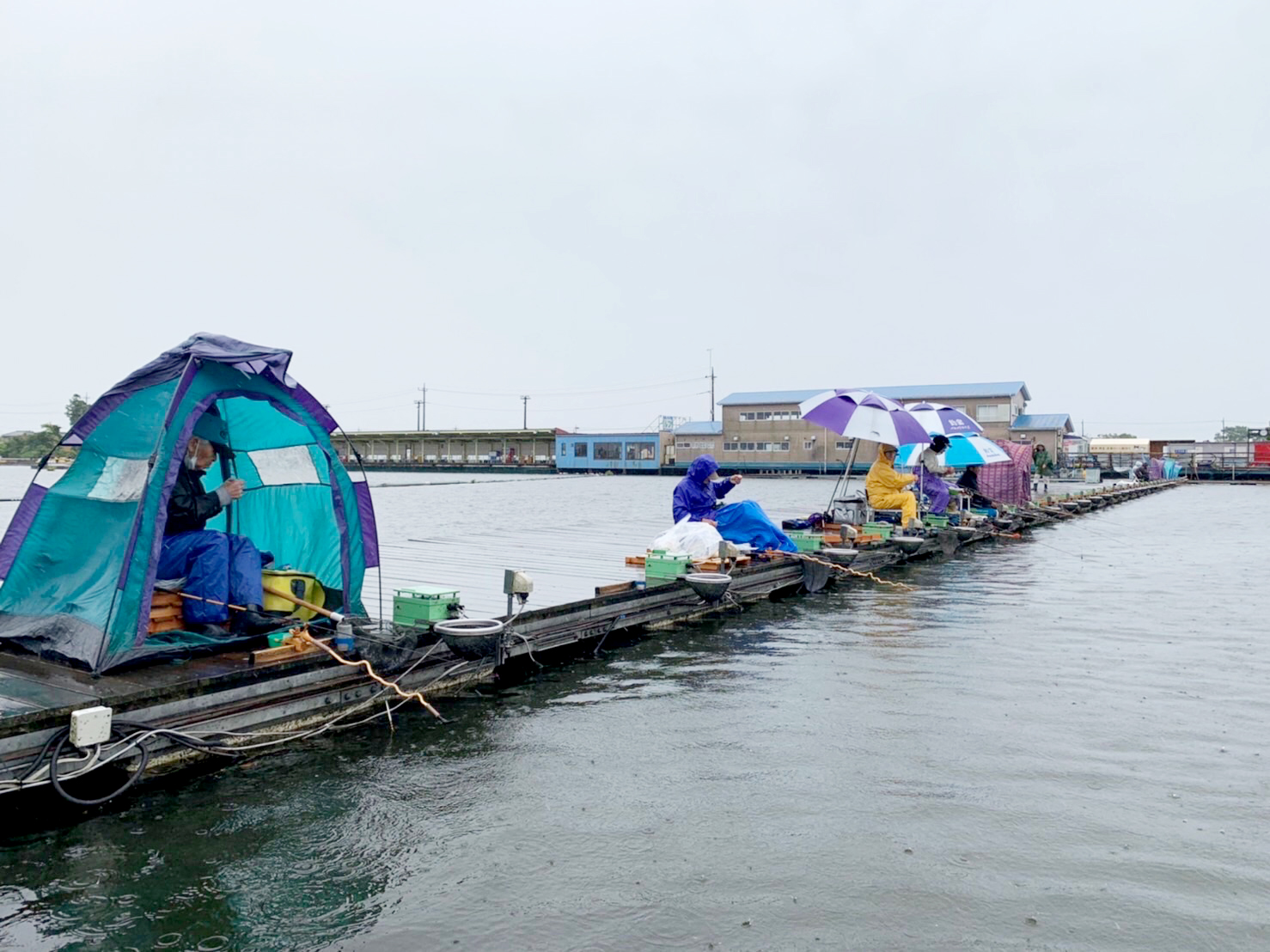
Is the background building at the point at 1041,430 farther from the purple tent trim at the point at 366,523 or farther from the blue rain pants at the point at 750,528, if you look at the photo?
the purple tent trim at the point at 366,523

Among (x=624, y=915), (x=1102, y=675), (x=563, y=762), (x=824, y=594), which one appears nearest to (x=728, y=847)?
(x=624, y=915)

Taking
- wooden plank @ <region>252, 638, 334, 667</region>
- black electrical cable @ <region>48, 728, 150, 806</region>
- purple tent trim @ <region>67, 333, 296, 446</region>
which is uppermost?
purple tent trim @ <region>67, 333, 296, 446</region>

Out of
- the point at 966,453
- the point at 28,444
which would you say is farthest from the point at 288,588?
the point at 28,444

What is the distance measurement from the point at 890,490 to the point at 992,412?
47563 mm

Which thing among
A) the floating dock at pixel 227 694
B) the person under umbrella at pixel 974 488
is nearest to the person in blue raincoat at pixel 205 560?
the floating dock at pixel 227 694

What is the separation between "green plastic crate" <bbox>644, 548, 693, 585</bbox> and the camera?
10984 millimetres

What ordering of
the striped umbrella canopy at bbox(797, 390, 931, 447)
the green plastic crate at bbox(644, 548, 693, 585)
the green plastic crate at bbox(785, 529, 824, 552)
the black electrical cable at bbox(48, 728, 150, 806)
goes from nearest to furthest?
the black electrical cable at bbox(48, 728, 150, 806), the green plastic crate at bbox(644, 548, 693, 585), the green plastic crate at bbox(785, 529, 824, 552), the striped umbrella canopy at bbox(797, 390, 931, 447)

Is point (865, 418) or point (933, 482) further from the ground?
point (865, 418)

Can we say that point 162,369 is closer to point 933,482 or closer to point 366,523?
point 366,523

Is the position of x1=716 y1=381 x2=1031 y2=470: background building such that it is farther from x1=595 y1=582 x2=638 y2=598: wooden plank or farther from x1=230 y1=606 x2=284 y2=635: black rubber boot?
x1=230 y1=606 x2=284 y2=635: black rubber boot

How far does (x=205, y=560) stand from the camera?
695 centimetres

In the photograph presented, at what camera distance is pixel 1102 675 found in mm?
8305

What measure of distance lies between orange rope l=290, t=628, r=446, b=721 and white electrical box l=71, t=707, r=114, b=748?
175 centimetres

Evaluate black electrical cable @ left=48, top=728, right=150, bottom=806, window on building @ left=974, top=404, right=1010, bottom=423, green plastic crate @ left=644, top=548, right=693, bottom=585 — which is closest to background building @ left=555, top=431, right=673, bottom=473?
window on building @ left=974, top=404, right=1010, bottom=423
